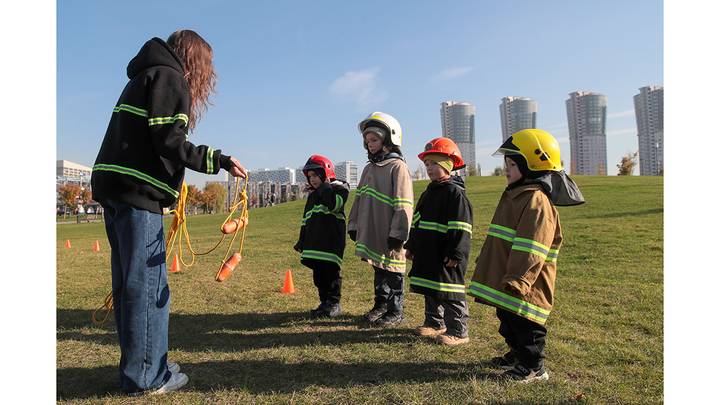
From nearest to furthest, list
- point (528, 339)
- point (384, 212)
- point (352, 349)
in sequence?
1. point (528, 339)
2. point (352, 349)
3. point (384, 212)

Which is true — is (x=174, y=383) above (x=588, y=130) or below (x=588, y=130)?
below

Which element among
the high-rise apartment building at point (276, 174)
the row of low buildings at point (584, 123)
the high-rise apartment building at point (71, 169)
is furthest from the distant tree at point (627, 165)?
the high-rise apartment building at point (71, 169)

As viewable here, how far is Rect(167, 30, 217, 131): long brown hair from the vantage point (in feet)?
11.6

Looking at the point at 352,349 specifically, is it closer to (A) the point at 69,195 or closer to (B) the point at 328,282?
(B) the point at 328,282

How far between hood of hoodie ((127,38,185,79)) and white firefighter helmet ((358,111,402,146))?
251cm

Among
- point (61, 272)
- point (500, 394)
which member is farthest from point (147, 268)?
point (61, 272)

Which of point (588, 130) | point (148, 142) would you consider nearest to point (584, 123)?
point (588, 130)

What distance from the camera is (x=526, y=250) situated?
3412 mm

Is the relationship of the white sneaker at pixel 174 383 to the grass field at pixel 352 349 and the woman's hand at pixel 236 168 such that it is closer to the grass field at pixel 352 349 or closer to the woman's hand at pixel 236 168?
the grass field at pixel 352 349

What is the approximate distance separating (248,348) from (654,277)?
7433 millimetres

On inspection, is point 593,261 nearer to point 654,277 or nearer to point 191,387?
point 654,277

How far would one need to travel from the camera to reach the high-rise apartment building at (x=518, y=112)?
111 metres

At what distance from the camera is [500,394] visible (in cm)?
337

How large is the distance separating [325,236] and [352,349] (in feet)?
5.39
